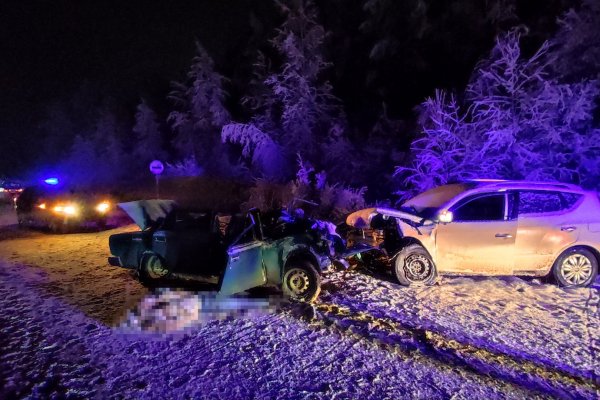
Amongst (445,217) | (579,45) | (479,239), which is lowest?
(479,239)

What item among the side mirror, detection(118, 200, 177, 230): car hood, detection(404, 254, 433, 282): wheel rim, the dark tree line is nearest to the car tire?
detection(118, 200, 177, 230): car hood

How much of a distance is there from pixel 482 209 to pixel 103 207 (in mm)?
11296

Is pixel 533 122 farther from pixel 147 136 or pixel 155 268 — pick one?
pixel 147 136

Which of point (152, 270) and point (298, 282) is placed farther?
point (152, 270)

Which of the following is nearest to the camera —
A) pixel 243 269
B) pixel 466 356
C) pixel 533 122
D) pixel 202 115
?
pixel 466 356

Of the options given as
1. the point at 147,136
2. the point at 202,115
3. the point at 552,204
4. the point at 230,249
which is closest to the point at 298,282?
the point at 230,249

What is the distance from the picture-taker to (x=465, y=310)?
5.65m

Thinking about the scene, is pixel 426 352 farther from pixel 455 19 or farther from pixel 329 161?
pixel 455 19

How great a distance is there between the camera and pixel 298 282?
6086 millimetres


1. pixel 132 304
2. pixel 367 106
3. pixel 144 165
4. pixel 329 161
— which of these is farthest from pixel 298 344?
pixel 144 165

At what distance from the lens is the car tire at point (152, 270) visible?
22.9ft

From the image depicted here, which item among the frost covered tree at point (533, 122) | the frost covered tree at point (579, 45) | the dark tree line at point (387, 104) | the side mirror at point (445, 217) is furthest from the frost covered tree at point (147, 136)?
the side mirror at point (445, 217)

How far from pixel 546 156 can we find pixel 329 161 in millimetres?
9576

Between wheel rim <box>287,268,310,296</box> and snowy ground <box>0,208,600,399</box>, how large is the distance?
0.91 ft
